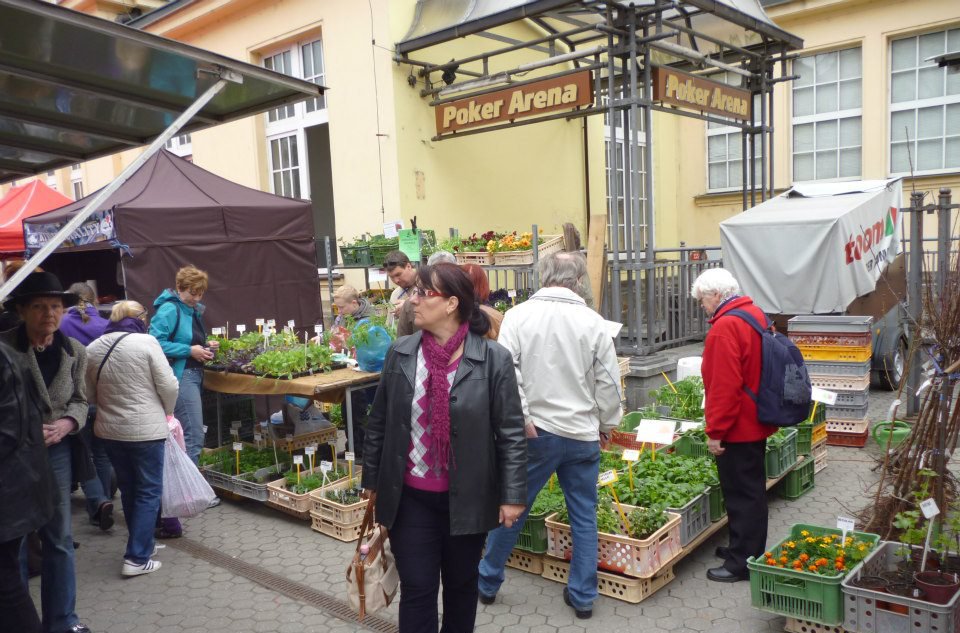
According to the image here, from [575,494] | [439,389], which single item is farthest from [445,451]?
[575,494]

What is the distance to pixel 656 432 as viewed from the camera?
4633mm

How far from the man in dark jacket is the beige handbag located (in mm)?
1260

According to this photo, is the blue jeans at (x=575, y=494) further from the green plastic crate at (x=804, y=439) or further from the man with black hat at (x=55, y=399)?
the green plastic crate at (x=804, y=439)

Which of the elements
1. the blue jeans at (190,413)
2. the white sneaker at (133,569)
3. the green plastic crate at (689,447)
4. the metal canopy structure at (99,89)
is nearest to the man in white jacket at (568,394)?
the metal canopy structure at (99,89)

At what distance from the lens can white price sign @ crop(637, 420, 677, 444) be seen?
180 inches

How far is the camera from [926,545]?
3447 mm

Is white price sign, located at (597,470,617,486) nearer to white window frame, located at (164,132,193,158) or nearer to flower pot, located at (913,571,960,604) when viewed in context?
flower pot, located at (913,571,960,604)

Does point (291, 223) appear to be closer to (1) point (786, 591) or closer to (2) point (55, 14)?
(2) point (55, 14)

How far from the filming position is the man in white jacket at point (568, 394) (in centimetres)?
380

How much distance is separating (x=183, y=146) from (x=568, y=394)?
1263 centimetres

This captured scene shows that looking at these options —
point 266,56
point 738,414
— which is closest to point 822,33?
point 266,56

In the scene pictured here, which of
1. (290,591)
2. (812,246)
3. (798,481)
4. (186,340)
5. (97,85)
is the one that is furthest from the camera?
(812,246)

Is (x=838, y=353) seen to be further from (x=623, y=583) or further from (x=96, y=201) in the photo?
(x=96, y=201)

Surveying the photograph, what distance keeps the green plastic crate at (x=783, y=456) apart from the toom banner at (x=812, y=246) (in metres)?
3.62
